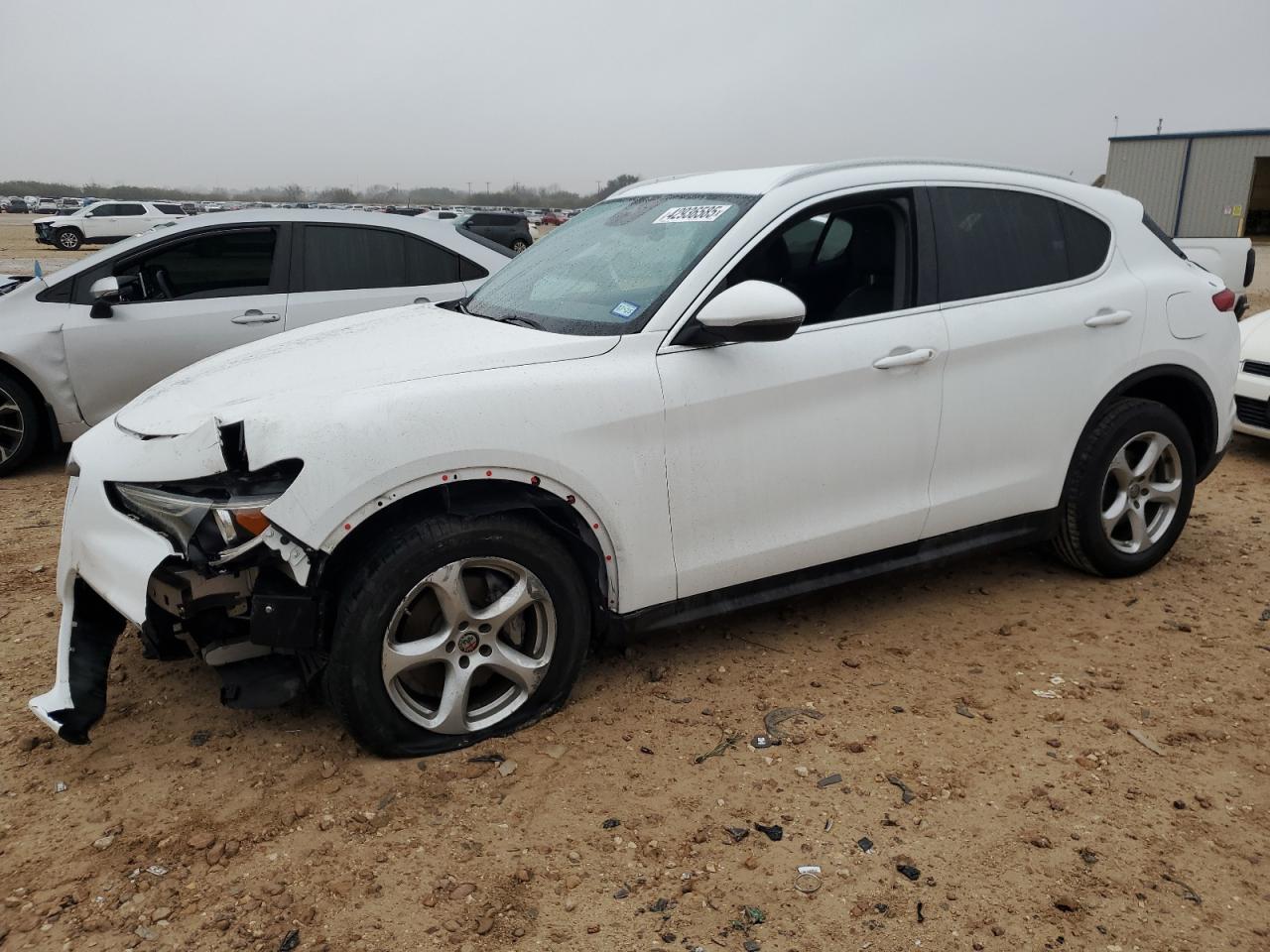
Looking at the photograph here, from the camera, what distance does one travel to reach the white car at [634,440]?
280cm

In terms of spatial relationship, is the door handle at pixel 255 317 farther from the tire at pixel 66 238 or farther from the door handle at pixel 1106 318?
the tire at pixel 66 238

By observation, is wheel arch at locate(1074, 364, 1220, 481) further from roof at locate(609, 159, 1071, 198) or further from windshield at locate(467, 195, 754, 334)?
windshield at locate(467, 195, 754, 334)

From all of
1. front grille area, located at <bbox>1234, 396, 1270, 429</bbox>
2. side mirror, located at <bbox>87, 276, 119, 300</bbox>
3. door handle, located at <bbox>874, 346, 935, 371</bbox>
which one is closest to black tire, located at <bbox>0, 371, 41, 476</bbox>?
side mirror, located at <bbox>87, 276, 119, 300</bbox>

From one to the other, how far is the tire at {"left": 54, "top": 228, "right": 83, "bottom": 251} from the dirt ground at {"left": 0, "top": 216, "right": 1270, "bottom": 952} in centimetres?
3431

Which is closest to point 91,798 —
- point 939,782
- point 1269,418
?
point 939,782

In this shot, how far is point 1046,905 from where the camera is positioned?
7.95ft

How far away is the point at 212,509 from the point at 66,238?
3607 cm

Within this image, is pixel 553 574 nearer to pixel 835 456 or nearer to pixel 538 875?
pixel 538 875

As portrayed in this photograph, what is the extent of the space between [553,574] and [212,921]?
1296mm

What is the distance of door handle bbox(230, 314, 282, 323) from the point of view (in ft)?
20.4

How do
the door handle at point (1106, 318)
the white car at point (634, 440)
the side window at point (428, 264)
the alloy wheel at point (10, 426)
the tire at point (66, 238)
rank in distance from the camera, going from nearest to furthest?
the white car at point (634, 440)
the door handle at point (1106, 318)
the alloy wheel at point (10, 426)
the side window at point (428, 264)
the tire at point (66, 238)

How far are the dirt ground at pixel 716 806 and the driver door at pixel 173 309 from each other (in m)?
2.58

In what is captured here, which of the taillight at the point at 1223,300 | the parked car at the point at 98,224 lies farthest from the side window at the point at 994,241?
the parked car at the point at 98,224

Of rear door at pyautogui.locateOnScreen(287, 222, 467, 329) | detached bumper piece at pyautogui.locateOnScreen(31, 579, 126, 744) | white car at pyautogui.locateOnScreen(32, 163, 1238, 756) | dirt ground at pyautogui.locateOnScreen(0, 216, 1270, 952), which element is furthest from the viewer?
rear door at pyautogui.locateOnScreen(287, 222, 467, 329)
